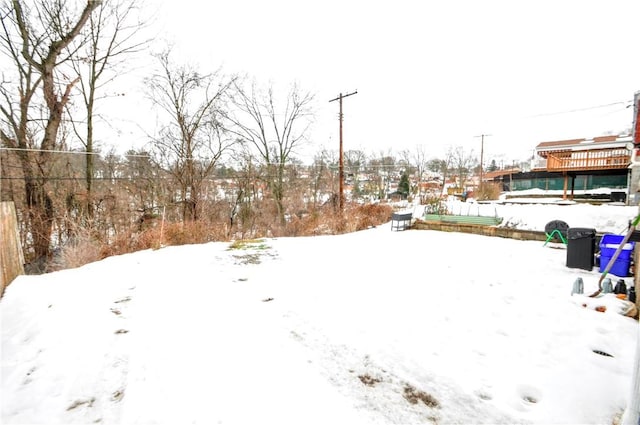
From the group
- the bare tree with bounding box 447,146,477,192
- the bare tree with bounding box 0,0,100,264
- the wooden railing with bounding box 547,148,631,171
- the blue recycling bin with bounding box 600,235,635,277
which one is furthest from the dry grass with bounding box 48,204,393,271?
the bare tree with bounding box 447,146,477,192

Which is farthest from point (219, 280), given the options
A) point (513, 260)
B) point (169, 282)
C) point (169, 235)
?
point (513, 260)

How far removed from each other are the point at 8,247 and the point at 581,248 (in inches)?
372

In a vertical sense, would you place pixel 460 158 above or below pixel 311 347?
above

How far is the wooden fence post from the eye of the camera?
384cm

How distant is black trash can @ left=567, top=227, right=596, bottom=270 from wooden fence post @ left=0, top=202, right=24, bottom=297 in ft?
29.8

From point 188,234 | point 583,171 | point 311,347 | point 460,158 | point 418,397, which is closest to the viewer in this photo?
point 418,397

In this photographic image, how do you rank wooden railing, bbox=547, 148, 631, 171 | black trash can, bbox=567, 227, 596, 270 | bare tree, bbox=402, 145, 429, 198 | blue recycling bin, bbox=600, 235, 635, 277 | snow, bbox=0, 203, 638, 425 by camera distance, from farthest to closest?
bare tree, bbox=402, 145, 429, 198
wooden railing, bbox=547, 148, 631, 171
black trash can, bbox=567, 227, 596, 270
blue recycling bin, bbox=600, 235, 635, 277
snow, bbox=0, 203, 638, 425

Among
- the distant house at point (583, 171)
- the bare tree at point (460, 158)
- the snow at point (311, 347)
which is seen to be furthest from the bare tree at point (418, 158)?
the snow at point (311, 347)

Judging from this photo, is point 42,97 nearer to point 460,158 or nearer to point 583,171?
point 583,171

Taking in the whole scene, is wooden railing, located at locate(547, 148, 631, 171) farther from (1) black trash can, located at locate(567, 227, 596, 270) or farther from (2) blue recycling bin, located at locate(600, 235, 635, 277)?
(2) blue recycling bin, located at locate(600, 235, 635, 277)

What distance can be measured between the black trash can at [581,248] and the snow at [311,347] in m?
0.16

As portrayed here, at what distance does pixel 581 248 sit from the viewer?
5.07 meters

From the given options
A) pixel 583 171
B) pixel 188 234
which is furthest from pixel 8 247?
pixel 583 171

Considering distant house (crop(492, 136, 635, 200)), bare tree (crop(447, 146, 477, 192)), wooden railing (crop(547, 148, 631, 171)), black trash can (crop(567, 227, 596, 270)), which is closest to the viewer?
black trash can (crop(567, 227, 596, 270))
